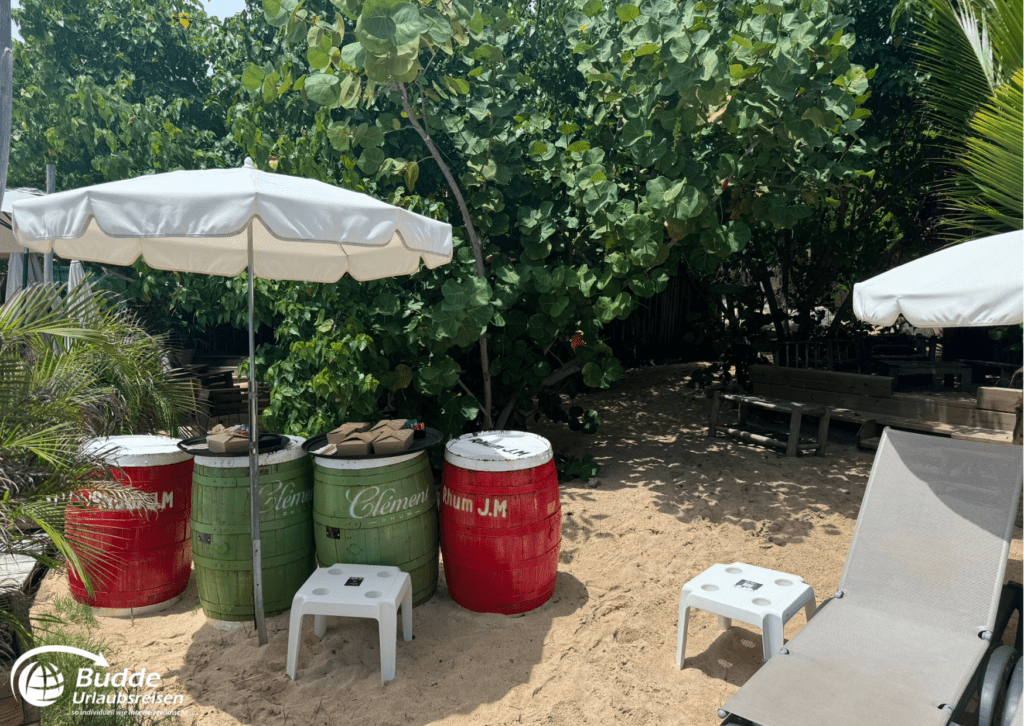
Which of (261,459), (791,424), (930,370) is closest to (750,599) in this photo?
(261,459)

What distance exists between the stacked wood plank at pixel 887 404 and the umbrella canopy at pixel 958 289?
3.94 metres

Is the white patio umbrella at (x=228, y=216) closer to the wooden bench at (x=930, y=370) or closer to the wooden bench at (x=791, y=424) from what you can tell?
the wooden bench at (x=791, y=424)

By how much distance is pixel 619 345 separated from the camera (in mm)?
11273

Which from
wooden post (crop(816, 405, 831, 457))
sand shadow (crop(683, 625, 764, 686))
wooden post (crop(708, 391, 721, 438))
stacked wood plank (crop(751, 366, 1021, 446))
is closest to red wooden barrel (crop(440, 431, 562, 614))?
sand shadow (crop(683, 625, 764, 686))

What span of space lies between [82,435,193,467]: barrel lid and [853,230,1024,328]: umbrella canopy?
354 cm

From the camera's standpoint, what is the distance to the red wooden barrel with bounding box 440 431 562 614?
11.5 feet

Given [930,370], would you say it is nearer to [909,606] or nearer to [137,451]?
[909,606]

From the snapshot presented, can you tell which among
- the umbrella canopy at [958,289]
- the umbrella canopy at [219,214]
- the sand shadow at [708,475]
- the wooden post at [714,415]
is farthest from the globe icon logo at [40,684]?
the wooden post at [714,415]

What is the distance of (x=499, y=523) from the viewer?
3508 mm

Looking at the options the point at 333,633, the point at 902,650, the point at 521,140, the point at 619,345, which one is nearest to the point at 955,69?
the point at 521,140

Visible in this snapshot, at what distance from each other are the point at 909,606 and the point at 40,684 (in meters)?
3.70

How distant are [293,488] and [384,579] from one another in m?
0.72

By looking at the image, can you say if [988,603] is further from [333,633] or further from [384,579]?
[333,633]

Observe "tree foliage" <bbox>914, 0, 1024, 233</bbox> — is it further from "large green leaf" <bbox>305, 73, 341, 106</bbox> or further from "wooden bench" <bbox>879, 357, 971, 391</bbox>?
"large green leaf" <bbox>305, 73, 341, 106</bbox>
